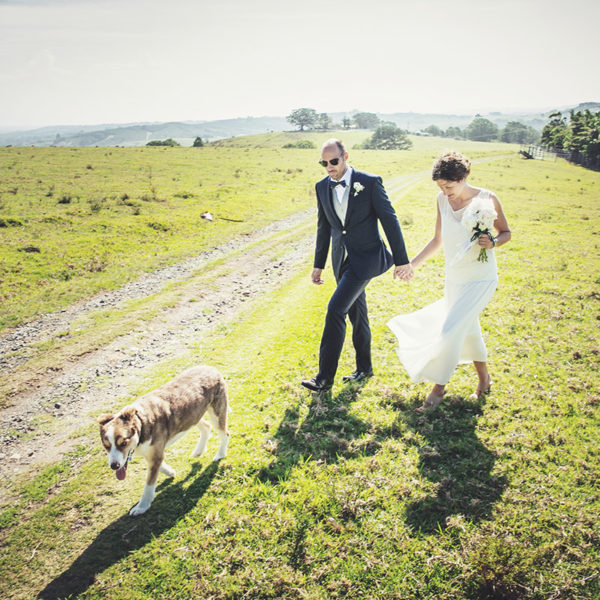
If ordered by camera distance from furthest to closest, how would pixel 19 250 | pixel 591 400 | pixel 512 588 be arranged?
pixel 19 250, pixel 591 400, pixel 512 588

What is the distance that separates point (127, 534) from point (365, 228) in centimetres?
535

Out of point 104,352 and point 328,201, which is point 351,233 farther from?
point 104,352

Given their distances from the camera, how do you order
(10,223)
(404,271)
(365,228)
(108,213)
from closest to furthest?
(365,228) < (404,271) < (10,223) < (108,213)

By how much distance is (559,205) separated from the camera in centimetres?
2708

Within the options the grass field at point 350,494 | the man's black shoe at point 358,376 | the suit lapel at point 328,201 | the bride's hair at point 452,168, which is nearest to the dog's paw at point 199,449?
the grass field at point 350,494

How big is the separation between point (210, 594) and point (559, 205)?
107 ft

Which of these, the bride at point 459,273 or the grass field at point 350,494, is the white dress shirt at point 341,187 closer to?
the bride at point 459,273

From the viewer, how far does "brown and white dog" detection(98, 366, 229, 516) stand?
3.94m

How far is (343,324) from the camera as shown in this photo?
6.18 meters

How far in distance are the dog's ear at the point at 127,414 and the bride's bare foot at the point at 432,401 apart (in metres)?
4.37

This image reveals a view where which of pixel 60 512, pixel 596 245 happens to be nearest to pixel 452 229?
pixel 60 512

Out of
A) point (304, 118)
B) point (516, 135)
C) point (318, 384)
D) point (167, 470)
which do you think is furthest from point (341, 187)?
point (516, 135)

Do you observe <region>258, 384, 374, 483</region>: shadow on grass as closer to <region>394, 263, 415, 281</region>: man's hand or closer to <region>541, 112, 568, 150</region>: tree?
<region>394, 263, 415, 281</region>: man's hand

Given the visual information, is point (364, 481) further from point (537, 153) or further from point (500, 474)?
point (537, 153)
